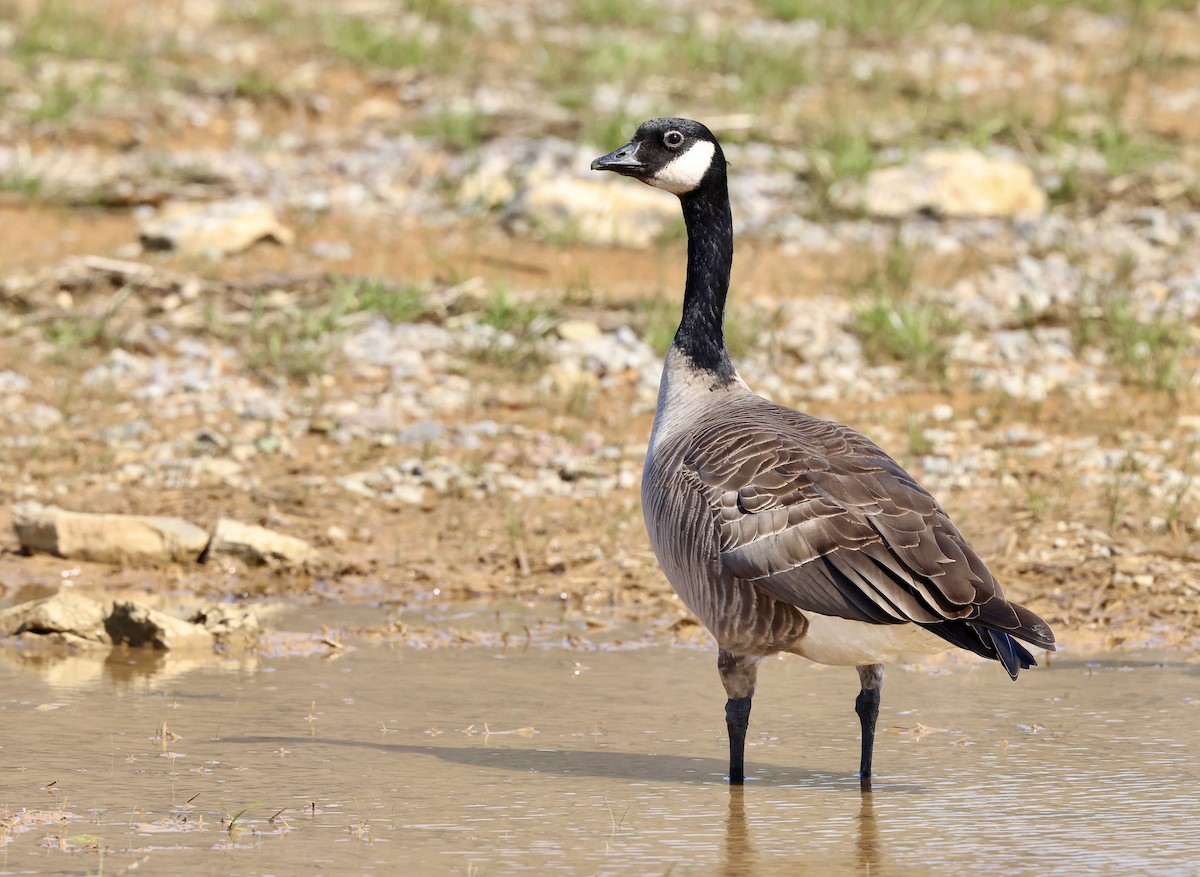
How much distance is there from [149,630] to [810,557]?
10.2 feet

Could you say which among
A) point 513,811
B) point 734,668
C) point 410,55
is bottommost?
point 513,811

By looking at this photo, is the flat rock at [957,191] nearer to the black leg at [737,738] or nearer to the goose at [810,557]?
the goose at [810,557]

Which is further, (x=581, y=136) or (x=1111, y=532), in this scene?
(x=581, y=136)

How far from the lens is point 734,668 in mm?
5234

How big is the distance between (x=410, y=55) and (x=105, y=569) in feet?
29.0

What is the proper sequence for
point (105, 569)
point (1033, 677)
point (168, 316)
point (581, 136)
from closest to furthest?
point (1033, 677) < point (105, 569) < point (168, 316) < point (581, 136)

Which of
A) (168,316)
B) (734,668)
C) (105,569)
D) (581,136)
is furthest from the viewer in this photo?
(581,136)

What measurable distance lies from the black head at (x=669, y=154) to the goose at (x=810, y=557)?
0.98 metres

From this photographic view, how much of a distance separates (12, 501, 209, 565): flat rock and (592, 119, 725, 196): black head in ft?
9.85

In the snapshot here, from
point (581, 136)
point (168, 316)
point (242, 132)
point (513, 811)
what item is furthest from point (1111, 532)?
point (242, 132)

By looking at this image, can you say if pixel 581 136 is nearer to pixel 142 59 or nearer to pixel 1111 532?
pixel 142 59

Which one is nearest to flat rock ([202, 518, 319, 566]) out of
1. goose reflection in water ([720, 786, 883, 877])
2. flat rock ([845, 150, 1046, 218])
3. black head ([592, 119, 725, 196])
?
black head ([592, 119, 725, 196])

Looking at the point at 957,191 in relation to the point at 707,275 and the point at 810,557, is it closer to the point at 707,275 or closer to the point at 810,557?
the point at 707,275

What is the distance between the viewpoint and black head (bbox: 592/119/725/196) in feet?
20.6
